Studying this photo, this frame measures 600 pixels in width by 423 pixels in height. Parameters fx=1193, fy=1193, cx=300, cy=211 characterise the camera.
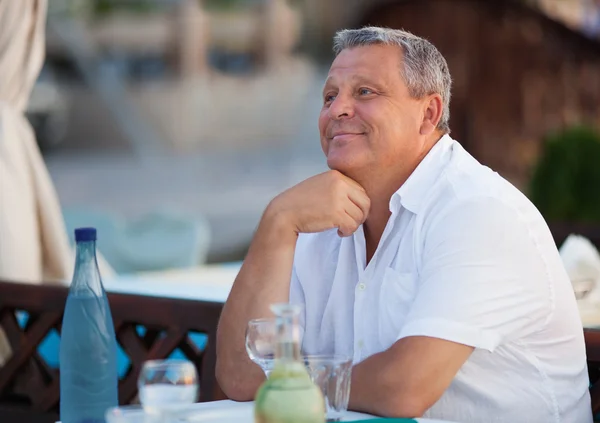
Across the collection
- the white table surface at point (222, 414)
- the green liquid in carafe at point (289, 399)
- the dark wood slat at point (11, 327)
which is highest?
the green liquid in carafe at point (289, 399)

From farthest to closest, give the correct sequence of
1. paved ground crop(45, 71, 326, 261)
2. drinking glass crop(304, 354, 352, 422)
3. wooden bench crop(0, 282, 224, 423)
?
paved ground crop(45, 71, 326, 261) → wooden bench crop(0, 282, 224, 423) → drinking glass crop(304, 354, 352, 422)

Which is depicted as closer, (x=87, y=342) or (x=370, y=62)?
(x=87, y=342)

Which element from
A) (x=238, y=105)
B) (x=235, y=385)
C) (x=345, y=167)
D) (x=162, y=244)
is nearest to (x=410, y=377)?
(x=235, y=385)

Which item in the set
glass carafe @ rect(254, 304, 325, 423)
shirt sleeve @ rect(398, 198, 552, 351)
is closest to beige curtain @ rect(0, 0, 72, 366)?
shirt sleeve @ rect(398, 198, 552, 351)

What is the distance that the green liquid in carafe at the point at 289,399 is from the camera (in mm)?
1638

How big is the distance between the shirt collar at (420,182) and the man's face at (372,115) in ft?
0.15

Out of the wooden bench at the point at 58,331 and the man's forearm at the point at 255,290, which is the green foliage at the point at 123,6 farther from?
the man's forearm at the point at 255,290

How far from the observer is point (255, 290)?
2.51 meters

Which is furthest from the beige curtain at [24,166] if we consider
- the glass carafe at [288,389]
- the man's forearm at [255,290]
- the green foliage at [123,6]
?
the green foliage at [123,6]

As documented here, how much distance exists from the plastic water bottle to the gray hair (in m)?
0.75

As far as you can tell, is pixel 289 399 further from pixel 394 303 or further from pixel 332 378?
pixel 394 303

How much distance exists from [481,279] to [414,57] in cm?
56

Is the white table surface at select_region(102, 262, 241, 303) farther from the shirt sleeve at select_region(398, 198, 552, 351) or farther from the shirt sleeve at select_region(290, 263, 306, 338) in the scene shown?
the shirt sleeve at select_region(398, 198, 552, 351)

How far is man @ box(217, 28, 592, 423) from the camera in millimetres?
2230
